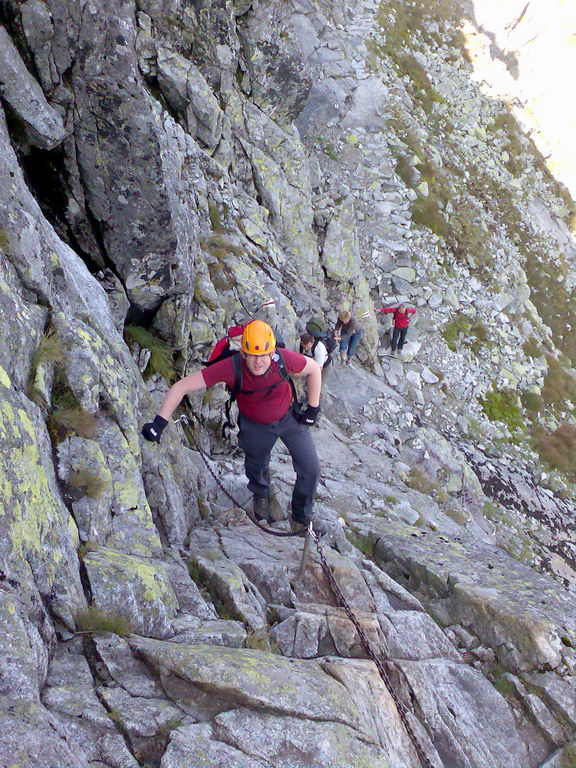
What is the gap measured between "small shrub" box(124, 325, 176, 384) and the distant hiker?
812 centimetres

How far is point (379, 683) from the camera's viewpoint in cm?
516

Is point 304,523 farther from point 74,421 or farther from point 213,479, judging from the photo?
point 74,421

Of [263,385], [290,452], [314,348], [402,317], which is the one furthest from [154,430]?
[402,317]

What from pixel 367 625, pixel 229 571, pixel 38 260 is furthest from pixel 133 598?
pixel 38 260

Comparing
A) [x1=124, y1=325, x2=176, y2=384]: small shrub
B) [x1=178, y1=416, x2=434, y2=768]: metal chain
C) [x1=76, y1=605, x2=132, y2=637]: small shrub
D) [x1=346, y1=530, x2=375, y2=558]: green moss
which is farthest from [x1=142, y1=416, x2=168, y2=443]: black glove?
[x1=346, y1=530, x2=375, y2=558]: green moss

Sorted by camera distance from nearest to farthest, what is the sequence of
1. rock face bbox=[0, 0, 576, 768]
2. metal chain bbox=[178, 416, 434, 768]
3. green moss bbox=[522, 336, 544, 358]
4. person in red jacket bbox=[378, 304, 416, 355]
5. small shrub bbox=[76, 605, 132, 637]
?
rock face bbox=[0, 0, 576, 768] → small shrub bbox=[76, 605, 132, 637] → metal chain bbox=[178, 416, 434, 768] → person in red jacket bbox=[378, 304, 416, 355] → green moss bbox=[522, 336, 544, 358]

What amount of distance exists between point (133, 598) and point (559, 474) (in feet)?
70.3

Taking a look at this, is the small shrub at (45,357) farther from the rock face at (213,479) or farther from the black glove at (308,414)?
the black glove at (308,414)

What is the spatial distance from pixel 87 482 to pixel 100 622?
60.9 inches

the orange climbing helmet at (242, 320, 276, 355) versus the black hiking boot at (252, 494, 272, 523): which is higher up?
the orange climbing helmet at (242, 320, 276, 355)

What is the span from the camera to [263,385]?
22.8ft

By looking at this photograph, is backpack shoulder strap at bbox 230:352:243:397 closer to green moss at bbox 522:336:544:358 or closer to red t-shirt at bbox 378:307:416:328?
red t-shirt at bbox 378:307:416:328

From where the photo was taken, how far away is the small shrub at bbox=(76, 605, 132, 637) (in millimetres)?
4344

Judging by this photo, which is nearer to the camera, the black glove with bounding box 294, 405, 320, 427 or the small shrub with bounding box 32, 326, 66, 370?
the small shrub with bounding box 32, 326, 66, 370
